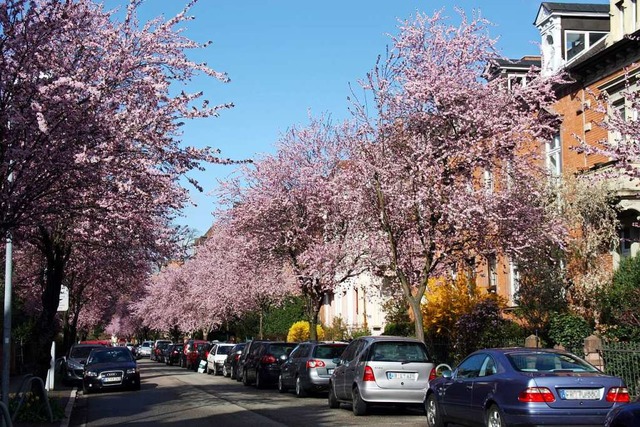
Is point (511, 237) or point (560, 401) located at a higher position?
point (511, 237)

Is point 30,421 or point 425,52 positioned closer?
point 30,421

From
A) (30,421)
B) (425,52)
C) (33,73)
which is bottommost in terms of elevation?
(30,421)

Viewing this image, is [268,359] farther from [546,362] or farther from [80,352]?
[546,362]

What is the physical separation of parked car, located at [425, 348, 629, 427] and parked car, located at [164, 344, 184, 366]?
40.3 m

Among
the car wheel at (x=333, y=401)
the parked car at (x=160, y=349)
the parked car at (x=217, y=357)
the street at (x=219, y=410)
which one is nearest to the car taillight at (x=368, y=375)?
the street at (x=219, y=410)

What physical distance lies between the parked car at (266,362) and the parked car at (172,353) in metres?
22.4

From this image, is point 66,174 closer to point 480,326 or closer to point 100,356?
point 480,326

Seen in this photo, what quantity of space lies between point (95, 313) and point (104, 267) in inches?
1447

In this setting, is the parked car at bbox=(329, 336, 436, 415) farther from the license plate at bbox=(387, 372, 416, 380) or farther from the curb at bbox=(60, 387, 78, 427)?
the curb at bbox=(60, 387, 78, 427)

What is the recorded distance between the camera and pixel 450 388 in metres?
13.9

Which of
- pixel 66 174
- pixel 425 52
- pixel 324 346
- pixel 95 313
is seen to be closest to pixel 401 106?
pixel 425 52

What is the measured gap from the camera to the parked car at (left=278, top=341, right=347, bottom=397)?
907 inches

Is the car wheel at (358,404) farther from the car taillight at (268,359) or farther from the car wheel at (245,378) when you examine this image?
the car wheel at (245,378)

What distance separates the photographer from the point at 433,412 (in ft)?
48.6
